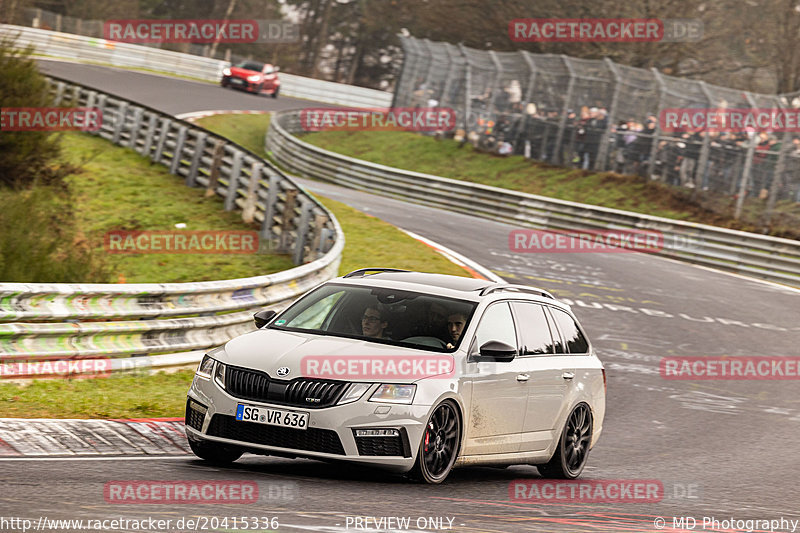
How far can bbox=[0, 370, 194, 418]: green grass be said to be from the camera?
9.24 meters

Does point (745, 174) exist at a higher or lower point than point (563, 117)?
lower

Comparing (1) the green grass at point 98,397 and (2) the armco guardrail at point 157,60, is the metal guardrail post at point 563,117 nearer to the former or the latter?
(1) the green grass at point 98,397

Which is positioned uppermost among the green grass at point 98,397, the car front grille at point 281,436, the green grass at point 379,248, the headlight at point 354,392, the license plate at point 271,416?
the headlight at point 354,392

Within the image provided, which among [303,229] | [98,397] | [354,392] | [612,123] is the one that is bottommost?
[98,397]

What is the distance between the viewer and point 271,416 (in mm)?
7598

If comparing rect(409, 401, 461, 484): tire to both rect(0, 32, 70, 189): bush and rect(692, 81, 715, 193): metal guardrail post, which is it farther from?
rect(692, 81, 715, 193): metal guardrail post

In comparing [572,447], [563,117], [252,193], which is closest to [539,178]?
[563,117]

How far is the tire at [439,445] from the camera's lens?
7.75 m

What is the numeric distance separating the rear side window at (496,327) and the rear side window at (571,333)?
94cm

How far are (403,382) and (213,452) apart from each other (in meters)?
1.47

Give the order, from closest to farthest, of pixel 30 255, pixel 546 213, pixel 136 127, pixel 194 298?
pixel 194 298 < pixel 30 255 < pixel 136 127 < pixel 546 213

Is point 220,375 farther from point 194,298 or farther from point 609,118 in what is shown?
point 609,118

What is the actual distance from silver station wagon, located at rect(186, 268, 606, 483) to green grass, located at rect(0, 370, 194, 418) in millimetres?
1688

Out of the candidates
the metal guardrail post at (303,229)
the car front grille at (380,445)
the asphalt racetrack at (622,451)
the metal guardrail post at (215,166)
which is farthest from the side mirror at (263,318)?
the metal guardrail post at (215,166)
